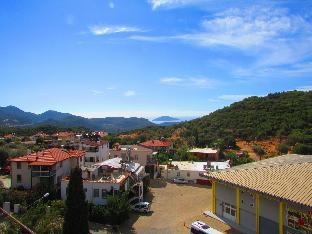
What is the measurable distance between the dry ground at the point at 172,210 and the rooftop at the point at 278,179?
15.9ft

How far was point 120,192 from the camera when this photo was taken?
38.7m

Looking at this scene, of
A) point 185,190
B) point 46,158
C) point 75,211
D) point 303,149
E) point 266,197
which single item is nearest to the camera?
point 266,197

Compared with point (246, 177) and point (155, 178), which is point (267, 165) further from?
point (155, 178)

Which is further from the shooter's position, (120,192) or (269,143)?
(269,143)

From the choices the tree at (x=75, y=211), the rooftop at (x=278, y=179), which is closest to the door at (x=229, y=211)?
the rooftop at (x=278, y=179)

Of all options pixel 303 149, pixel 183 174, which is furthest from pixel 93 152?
pixel 303 149

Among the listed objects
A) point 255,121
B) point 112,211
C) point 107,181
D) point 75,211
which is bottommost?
point 112,211

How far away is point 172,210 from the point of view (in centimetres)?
4166

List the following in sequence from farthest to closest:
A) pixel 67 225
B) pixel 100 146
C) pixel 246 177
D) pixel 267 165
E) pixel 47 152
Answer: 1. pixel 100 146
2. pixel 47 152
3. pixel 267 165
4. pixel 246 177
5. pixel 67 225

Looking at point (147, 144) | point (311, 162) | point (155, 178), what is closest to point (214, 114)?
point (147, 144)

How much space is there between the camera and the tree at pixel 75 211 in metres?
29.4

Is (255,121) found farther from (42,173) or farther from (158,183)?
(42,173)

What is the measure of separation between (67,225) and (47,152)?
1965cm

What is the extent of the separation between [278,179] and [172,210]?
1507 centimetres
